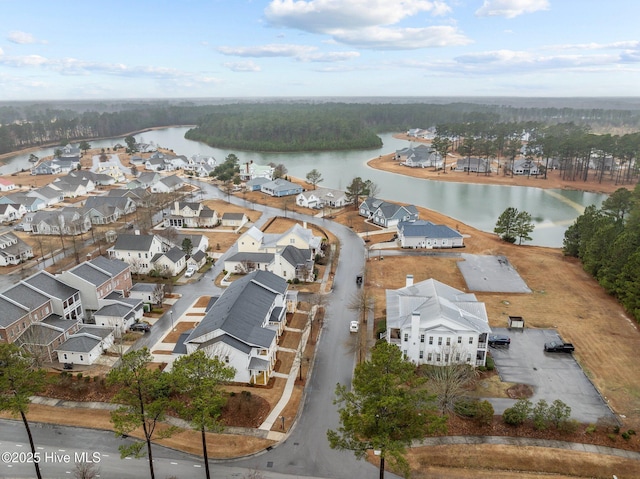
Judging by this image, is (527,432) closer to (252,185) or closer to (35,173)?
(252,185)

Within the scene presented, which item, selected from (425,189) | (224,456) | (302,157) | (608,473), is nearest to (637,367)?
(608,473)

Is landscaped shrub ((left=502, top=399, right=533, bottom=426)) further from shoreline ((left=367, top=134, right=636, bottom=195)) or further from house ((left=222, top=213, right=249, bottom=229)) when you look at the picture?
shoreline ((left=367, top=134, right=636, bottom=195))

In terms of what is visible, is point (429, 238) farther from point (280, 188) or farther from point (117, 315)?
point (280, 188)

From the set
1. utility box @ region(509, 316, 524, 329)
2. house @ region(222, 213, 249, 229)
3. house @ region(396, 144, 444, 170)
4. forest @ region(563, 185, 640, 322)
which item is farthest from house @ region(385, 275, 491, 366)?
house @ region(396, 144, 444, 170)

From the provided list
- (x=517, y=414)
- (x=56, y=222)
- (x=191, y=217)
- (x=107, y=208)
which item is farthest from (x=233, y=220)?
(x=517, y=414)

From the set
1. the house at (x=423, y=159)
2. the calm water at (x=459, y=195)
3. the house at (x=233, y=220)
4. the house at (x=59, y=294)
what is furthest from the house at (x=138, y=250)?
the house at (x=423, y=159)

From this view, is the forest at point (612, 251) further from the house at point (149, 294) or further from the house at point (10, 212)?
the house at point (10, 212)
